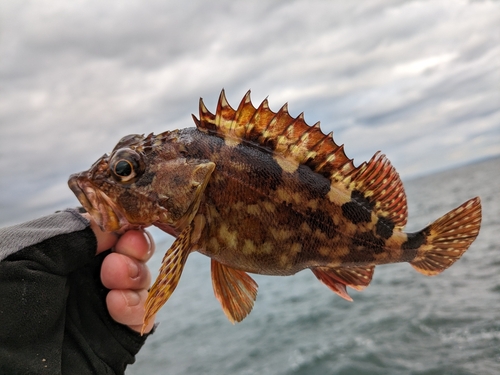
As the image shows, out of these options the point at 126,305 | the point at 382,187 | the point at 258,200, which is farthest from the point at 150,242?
the point at 382,187

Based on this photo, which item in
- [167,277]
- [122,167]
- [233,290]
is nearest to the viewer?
[167,277]

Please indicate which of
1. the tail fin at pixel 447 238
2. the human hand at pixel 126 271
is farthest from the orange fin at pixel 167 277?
the tail fin at pixel 447 238

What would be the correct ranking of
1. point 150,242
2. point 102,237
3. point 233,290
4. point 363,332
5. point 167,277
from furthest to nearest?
point 363,332 → point 150,242 → point 102,237 → point 233,290 → point 167,277

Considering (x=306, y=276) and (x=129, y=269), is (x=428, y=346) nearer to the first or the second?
(x=129, y=269)

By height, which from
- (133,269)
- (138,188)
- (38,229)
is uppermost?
(138,188)

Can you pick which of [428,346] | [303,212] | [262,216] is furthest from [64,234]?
[428,346]

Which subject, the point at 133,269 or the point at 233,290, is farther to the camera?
the point at 133,269

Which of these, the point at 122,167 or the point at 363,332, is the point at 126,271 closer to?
the point at 122,167
